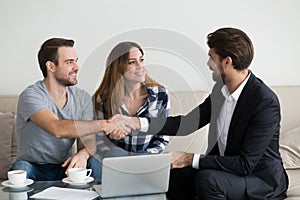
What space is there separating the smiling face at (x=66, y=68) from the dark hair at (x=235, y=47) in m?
0.86

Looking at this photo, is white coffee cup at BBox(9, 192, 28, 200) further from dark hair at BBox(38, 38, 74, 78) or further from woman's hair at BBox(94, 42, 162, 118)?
dark hair at BBox(38, 38, 74, 78)

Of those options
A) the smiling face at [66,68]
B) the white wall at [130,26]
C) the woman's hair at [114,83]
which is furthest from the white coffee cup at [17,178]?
the white wall at [130,26]

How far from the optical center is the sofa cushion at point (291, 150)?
310 cm

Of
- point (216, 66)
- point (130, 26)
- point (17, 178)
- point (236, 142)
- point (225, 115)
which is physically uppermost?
point (130, 26)

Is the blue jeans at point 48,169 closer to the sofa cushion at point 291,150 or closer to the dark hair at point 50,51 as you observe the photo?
the dark hair at point 50,51

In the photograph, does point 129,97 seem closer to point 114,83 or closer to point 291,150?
point 114,83

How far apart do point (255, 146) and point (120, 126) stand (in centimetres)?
69

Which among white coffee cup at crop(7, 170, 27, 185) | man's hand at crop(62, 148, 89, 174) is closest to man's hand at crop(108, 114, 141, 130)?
man's hand at crop(62, 148, 89, 174)

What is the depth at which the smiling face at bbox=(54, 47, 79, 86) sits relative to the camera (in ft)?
9.59

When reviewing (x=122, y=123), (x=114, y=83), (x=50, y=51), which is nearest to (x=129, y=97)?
(x=114, y=83)

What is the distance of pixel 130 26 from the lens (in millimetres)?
3529

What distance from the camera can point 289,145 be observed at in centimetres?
314

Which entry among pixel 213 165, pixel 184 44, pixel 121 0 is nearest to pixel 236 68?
pixel 213 165

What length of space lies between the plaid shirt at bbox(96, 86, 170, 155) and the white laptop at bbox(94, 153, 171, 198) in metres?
0.62
